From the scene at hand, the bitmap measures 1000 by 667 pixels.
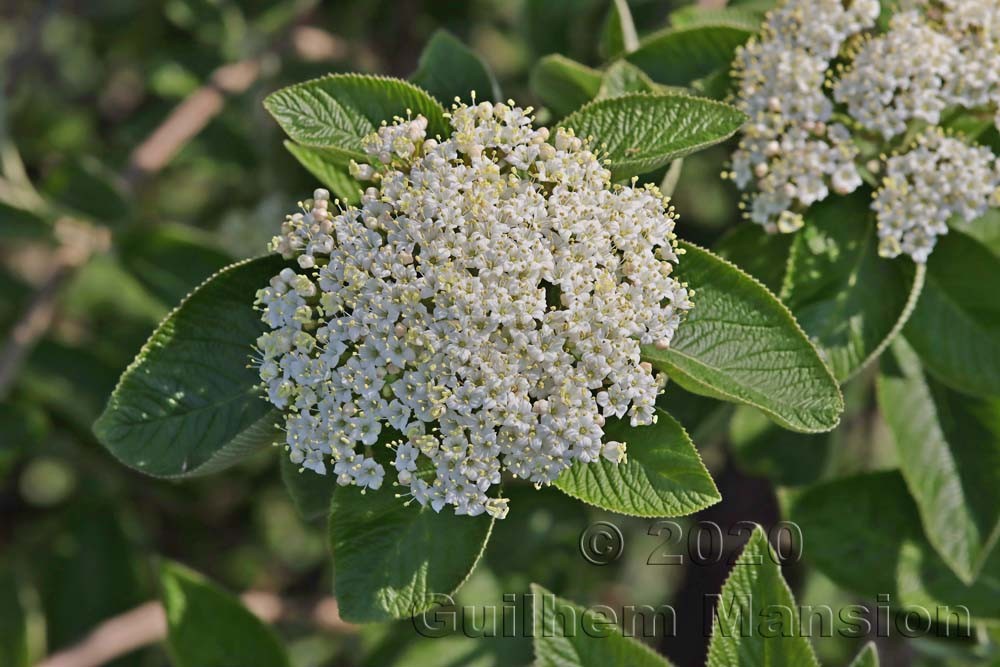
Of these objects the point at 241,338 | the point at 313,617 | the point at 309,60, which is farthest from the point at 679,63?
the point at 313,617

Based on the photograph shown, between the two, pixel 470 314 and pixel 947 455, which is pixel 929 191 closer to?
pixel 947 455

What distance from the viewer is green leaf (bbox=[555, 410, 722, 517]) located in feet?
7.33

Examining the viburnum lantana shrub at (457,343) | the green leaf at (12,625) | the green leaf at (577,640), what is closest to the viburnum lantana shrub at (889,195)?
the viburnum lantana shrub at (457,343)

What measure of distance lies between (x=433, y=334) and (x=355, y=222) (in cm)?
33

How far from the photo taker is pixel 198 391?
2451 millimetres

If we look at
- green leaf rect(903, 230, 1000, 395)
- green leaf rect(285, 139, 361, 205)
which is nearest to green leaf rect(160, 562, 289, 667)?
green leaf rect(285, 139, 361, 205)

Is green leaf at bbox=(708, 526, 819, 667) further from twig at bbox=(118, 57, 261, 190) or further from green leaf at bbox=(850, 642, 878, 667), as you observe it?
twig at bbox=(118, 57, 261, 190)

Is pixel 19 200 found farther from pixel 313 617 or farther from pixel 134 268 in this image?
pixel 313 617

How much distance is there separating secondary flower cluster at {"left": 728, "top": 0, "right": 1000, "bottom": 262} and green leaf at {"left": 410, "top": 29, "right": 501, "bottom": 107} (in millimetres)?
707

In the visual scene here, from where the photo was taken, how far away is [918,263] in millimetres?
2721

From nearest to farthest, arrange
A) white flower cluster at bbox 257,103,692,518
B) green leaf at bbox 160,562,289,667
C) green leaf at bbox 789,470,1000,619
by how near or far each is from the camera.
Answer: white flower cluster at bbox 257,103,692,518
green leaf at bbox 160,562,289,667
green leaf at bbox 789,470,1000,619

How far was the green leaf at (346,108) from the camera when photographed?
2.44 m

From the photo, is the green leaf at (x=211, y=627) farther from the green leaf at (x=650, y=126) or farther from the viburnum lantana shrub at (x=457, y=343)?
the green leaf at (x=650, y=126)

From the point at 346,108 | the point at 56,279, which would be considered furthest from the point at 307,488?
the point at 56,279
